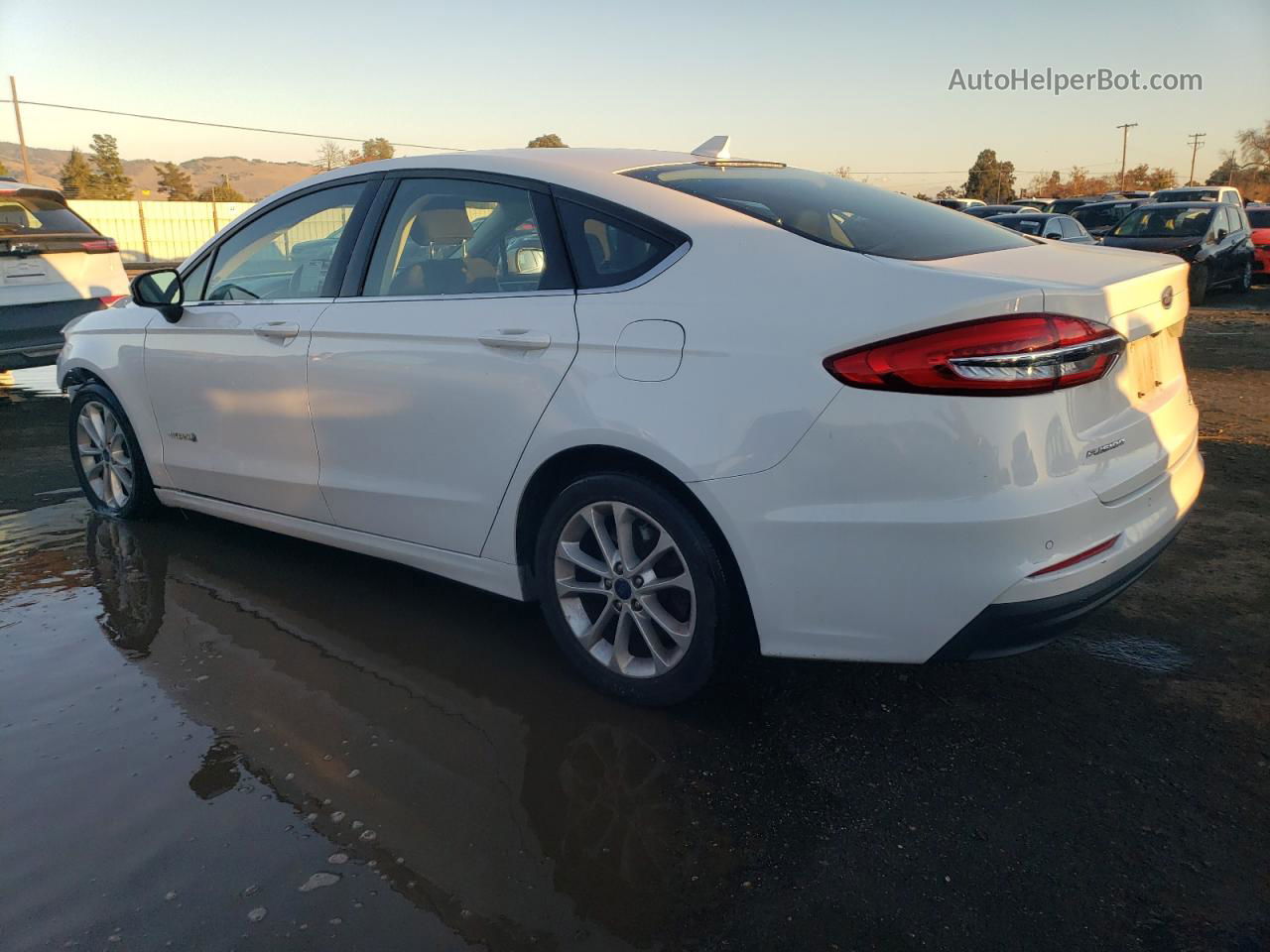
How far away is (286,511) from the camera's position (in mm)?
4133

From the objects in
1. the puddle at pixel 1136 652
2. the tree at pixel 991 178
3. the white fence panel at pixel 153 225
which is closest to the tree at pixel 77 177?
the white fence panel at pixel 153 225

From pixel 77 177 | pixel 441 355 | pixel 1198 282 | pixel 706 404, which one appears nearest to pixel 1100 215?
pixel 1198 282

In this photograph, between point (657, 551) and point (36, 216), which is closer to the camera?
point (657, 551)

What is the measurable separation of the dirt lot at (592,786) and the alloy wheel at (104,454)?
3.45 feet

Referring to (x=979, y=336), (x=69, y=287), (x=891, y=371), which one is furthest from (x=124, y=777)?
(x=69, y=287)

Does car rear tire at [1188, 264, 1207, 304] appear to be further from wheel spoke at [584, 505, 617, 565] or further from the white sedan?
wheel spoke at [584, 505, 617, 565]

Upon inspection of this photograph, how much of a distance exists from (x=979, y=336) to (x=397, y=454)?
2.03 m

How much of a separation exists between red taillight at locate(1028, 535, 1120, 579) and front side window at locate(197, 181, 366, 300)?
107 inches

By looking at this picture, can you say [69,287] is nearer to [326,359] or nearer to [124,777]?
[326,359]

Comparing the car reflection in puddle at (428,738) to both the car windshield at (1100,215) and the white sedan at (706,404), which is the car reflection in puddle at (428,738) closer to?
the white sedan at (706,404)

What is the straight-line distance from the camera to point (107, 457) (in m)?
5.13

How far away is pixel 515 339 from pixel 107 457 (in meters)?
3.07

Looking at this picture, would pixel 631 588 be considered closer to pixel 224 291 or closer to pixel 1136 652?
pixel 1136 652

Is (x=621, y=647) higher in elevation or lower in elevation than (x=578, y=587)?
lower
